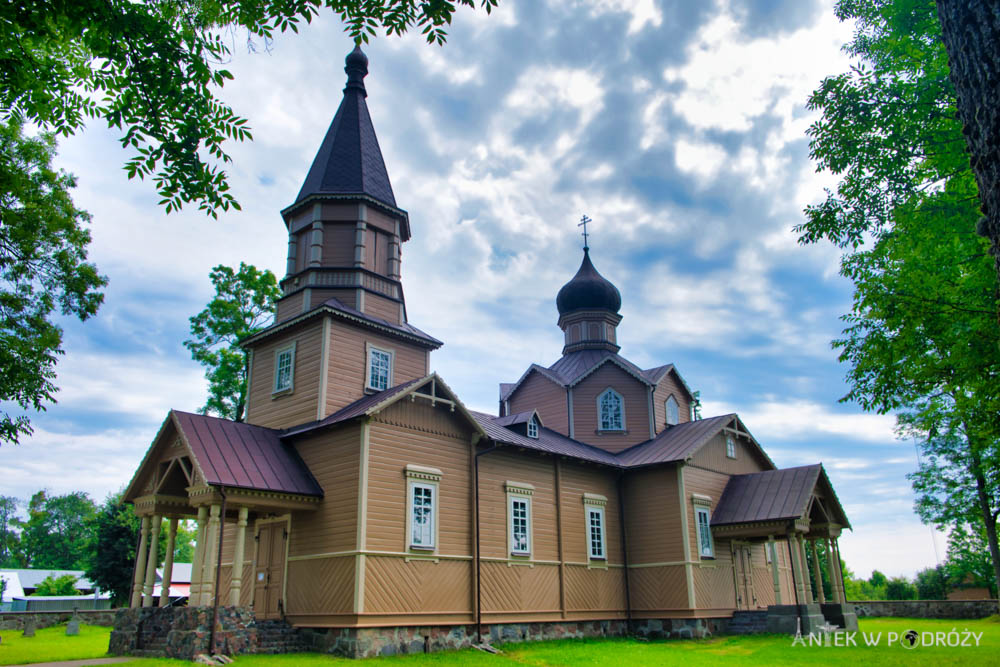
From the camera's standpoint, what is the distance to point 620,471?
74.6 ft

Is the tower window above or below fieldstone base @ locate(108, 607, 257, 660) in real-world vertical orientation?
above

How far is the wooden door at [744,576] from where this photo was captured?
22.5 metres

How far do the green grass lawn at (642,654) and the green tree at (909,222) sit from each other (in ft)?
16.8

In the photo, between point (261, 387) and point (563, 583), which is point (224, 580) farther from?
point (563, 583)

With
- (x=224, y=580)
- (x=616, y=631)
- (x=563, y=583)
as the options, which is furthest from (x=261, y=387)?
(x=616, y=631)

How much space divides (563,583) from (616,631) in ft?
9.14

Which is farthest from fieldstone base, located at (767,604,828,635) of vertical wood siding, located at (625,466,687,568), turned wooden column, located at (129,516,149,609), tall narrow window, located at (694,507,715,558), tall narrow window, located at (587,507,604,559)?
turned wooden column, located at (129,516,149,609)

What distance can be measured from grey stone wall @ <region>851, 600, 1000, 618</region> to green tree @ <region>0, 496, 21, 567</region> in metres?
80.9

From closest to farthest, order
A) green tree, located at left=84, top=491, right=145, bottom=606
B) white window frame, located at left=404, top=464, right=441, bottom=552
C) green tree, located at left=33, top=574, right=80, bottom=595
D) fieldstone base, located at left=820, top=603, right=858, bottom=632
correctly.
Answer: white window frame, located at left=404, top=464, right=441, bottom=552, fieldstone base, located at left=820, top=603, right=858, bottom=632, green tree, located at left=84, top=491, right=145, bottom=606, green tree, located at left=33, top=574, right=80, bottom=595

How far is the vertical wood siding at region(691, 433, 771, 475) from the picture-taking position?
2300cm

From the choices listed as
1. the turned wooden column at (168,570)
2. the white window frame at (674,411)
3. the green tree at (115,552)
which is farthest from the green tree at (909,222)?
the green tree at (115,552)

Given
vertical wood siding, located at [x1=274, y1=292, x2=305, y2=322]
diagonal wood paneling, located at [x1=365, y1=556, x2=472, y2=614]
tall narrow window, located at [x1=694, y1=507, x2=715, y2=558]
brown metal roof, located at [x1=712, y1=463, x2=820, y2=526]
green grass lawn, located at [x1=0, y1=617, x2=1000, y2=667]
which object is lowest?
green grass lawn, located at [x1=0, y1=617, x2=1000, y2=667]

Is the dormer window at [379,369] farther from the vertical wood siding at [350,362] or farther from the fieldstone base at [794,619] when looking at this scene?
the fieldstone base at [794,619]

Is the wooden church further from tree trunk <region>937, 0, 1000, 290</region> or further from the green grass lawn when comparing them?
tree trunk <region>937, 0, 1000, 290</region>
